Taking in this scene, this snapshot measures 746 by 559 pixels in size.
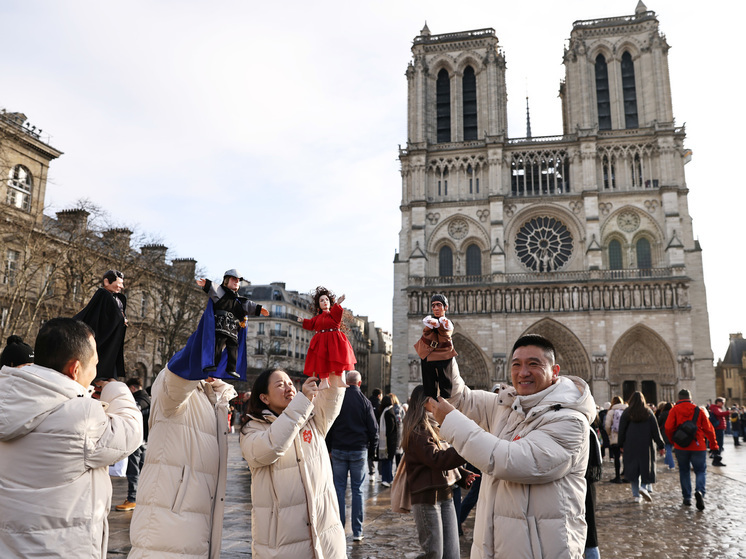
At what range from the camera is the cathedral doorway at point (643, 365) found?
32.0 m

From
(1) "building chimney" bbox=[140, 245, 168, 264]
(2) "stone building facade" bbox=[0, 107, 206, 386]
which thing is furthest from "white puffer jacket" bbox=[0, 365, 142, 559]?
(1) "building chimney" bbox=[140, 245, 168, 264]

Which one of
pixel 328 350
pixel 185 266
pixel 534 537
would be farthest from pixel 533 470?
pixel 185 266

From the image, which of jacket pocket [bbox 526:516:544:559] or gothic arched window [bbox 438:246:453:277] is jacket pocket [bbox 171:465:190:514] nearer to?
jacket pocket [bbox 526:516:544:559]

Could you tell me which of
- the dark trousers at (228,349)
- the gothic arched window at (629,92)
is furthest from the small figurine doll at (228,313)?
the gothic arched window at (629,92)

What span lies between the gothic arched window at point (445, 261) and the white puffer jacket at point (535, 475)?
33.8m

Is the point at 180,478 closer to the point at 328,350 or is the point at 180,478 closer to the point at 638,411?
the point at 328,350

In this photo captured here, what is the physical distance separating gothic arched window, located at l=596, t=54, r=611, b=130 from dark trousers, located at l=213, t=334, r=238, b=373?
3756 cm

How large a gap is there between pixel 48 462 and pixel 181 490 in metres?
0.83

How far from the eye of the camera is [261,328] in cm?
5125

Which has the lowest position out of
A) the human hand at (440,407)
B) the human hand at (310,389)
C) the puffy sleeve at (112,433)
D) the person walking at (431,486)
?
the person walking at (431,486)

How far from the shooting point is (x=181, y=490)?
9.96ft

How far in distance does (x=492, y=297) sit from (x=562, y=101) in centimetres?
1932

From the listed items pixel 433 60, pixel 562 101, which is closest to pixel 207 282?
pixel 433 60

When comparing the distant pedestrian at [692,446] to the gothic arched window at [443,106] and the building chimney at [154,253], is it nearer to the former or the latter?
the building chimney at [154,253]
